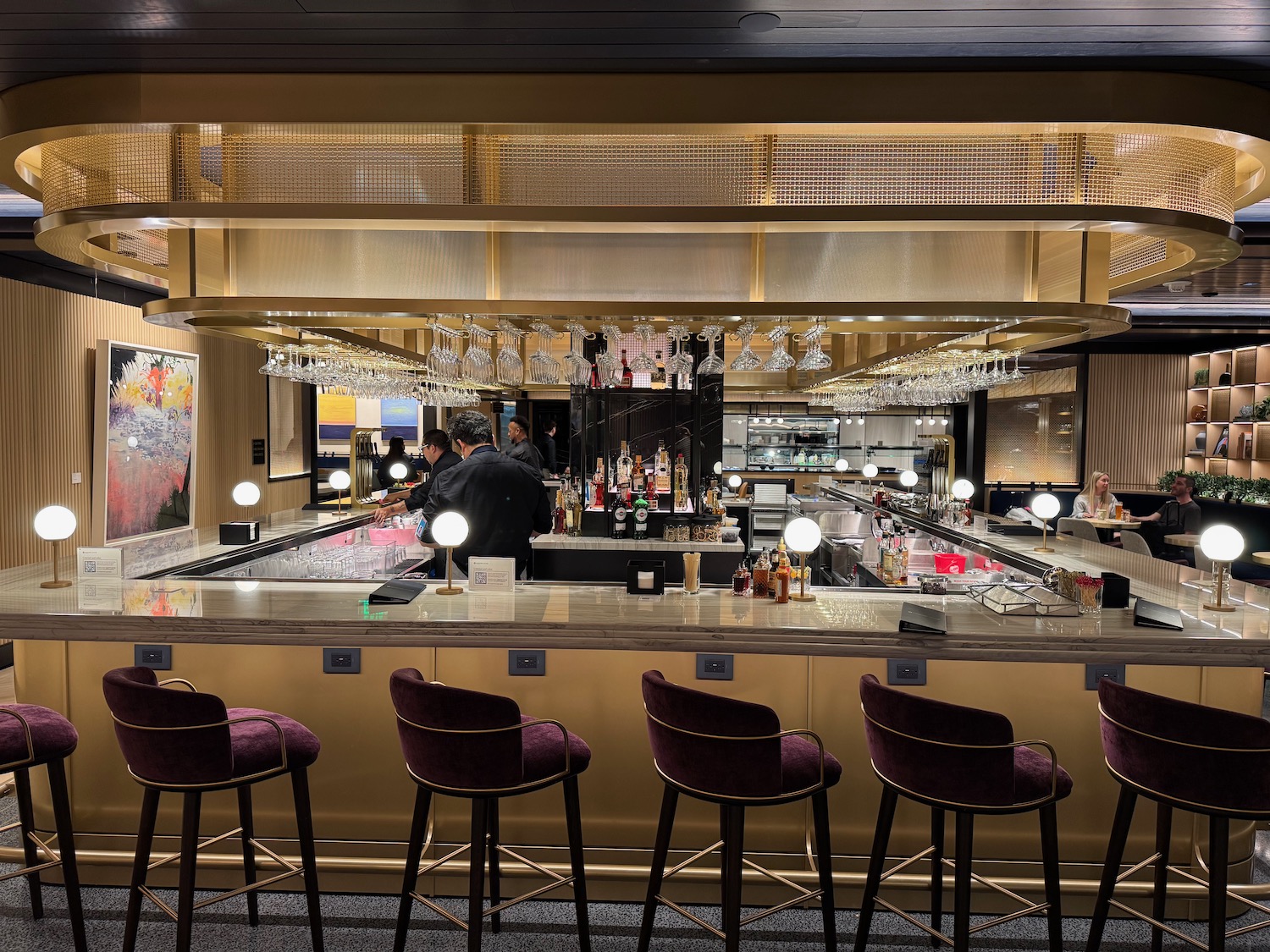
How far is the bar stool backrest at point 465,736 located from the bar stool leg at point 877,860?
1.16 metres

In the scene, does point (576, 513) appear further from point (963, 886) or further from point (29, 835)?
point (963, 886)

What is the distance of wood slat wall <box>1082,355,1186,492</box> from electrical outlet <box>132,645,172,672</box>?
13591 millimetres

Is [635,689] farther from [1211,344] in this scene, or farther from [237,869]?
[1211,344]

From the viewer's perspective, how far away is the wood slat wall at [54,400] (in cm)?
642

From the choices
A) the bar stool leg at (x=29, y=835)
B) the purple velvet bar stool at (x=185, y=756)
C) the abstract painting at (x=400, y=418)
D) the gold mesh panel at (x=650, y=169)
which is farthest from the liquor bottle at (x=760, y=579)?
the abstract painting at (x=400, y=418)

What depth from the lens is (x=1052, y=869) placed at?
99.0 inches

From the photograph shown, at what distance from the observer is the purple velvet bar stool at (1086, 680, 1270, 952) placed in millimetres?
2311

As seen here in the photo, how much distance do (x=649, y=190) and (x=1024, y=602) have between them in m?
2.29

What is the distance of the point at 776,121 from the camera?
10.1ft

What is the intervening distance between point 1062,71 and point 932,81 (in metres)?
0.46

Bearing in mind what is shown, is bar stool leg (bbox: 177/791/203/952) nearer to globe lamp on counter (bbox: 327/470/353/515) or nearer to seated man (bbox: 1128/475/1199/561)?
globe lamp on counter (bbox: 327/470/353/515)

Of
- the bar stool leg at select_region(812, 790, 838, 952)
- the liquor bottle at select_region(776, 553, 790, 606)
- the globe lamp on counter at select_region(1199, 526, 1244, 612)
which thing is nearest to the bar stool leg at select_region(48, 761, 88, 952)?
the bar stool leg at select_region(812, 790, 838, 952)

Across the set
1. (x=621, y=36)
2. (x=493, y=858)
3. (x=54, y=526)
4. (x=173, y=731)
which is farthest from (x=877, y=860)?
(x=54, y=526)

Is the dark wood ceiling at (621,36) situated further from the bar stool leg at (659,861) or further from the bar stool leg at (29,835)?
the bar stool leg at (29,835)
